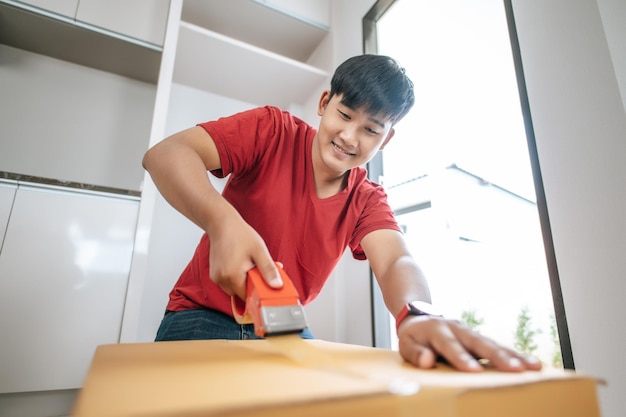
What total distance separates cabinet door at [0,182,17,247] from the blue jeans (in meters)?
0.69

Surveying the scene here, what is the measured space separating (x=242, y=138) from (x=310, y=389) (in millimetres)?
590

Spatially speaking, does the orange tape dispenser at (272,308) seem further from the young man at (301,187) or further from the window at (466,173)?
the window at (466,173)

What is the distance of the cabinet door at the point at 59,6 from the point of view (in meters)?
1.28

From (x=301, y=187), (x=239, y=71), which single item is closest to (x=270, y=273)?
(x=301, y=187)

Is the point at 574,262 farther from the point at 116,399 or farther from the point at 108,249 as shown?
the point at 108,249

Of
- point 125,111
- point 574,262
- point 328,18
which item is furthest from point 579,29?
point 125,111

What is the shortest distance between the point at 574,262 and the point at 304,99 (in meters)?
1.61

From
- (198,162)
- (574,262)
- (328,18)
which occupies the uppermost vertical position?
(328,18)

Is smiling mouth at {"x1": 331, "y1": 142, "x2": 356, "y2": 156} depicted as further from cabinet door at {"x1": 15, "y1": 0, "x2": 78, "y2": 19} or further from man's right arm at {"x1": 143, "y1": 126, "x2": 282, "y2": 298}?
cabinet door at {"x1": 15, "y1": 0, "x2": 78, "y2": 19}

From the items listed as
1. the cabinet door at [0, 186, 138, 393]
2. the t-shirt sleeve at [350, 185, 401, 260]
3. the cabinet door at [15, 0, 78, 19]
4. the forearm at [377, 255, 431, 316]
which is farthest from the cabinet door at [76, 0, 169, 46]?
the forearm at [377, 255, 431, 316]

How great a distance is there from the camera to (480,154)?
1.24 meters

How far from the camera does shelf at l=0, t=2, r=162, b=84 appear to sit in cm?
131

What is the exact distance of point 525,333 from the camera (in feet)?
3.58

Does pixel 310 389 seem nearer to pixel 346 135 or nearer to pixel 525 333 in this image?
pixel 346 135
